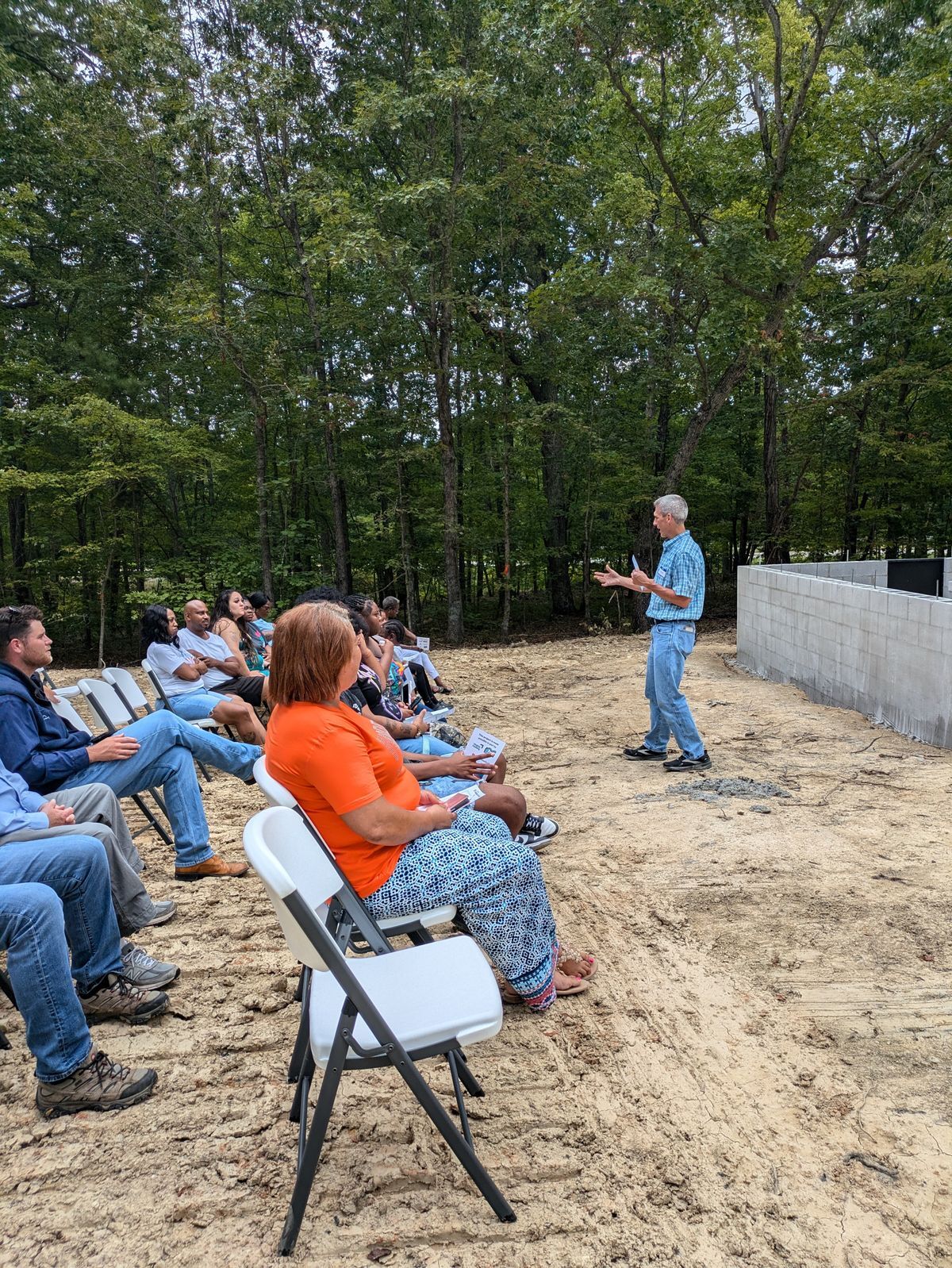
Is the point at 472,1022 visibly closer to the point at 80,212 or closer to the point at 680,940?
the point at 680,940

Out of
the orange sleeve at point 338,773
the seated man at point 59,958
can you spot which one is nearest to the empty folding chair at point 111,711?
the seated man at point 59,958

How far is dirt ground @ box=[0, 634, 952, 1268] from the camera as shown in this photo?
181 cm

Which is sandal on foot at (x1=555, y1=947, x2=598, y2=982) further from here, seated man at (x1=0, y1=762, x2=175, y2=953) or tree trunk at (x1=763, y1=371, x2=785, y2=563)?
tree trunk at (x1=763, y1=371, x2=785, y2=563)

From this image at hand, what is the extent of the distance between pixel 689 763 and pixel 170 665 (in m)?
3.61

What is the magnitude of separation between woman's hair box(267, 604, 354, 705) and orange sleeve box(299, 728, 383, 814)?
16 centimetres

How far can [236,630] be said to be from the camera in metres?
6.34

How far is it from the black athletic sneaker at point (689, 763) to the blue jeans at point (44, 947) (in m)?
3.82

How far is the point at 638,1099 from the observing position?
2256 millimetres

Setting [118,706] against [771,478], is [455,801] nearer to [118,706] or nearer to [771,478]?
[118,706]

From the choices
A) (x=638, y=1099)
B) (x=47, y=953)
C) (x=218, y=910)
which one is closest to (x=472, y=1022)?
(x=638, y=1099)

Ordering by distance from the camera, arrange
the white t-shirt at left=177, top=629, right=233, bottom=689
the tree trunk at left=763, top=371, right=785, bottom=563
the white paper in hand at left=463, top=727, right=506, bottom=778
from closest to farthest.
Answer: the white paper in hand at left=463, top=727, right=506, bottom=778 < the white t-shirt at left=177, top=629, right=233, bottom=689 < the tree trunk at left=763, top=371, right=785, bottom=563

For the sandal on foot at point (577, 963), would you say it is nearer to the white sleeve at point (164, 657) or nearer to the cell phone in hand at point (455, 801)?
the cell phone in hand at point (455, 801)

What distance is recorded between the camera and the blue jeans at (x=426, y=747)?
13.5 feet

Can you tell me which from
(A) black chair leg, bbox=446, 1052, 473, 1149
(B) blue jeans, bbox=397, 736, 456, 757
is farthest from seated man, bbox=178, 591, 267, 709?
(A) black chair leg, bbox=446, 1052, 473, 1149
